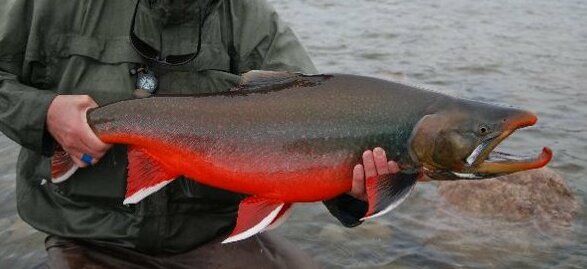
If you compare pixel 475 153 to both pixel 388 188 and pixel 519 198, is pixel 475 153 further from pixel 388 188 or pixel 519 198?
pixel 519 198

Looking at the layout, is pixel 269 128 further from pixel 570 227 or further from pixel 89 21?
pixel 570 227

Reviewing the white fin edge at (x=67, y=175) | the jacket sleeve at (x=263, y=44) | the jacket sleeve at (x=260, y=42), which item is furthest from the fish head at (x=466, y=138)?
the white fin edge at (x=67, y=175)

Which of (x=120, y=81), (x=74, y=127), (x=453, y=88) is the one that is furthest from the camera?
(x=453, y=88)

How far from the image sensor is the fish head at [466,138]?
2.64m

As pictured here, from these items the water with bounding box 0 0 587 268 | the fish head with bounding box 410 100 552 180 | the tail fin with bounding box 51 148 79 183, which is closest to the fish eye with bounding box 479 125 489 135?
the fish head with bounding box 410 100 552 180

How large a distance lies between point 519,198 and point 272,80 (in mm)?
3509

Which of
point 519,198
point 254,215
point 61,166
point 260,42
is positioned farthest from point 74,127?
point 519,198

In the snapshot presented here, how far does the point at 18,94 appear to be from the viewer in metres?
3.06

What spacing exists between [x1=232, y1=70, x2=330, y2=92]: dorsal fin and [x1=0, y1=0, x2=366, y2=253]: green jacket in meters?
0.59

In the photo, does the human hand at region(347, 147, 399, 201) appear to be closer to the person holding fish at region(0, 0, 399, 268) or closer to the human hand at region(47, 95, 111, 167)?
the person holding fish at region(0, 0, 399, 268)

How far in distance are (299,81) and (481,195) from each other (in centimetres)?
334

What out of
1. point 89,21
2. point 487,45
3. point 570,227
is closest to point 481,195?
point 570,227

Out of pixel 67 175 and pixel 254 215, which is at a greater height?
pixel 254 215

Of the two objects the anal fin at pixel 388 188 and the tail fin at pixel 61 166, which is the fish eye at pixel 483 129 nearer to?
the anal fin at pixel 388 188
